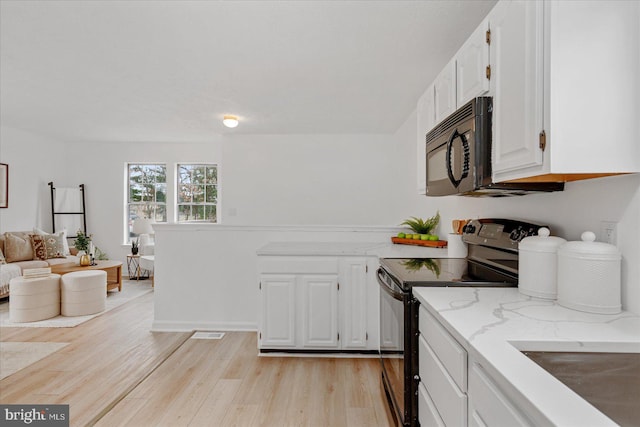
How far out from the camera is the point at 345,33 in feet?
6.94

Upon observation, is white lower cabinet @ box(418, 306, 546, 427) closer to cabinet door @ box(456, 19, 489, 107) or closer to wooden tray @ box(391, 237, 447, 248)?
cabinet door @ box(456, 19, 489, 107)

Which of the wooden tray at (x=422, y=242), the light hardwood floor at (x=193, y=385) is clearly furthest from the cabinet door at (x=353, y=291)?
the wooden tray at (x=422, y=242)

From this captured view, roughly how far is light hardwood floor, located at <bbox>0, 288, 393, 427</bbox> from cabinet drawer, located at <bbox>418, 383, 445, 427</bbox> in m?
0.55

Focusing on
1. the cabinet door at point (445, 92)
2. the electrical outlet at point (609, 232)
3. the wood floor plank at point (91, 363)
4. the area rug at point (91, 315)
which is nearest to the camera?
the electrical outlet at point (609, 232)

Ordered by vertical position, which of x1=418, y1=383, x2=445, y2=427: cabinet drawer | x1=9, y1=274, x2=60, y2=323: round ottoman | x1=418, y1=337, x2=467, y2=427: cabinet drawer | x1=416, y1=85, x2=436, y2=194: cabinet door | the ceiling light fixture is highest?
the ceiling light fixture

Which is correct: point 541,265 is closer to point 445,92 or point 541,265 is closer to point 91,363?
point 445,92

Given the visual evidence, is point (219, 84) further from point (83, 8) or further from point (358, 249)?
point (358, 249)

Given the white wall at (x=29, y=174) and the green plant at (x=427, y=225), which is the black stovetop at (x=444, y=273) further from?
the white wall at (x=29, y=174)

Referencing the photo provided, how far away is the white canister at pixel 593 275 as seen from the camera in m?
1.12

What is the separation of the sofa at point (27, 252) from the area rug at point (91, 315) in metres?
0.43

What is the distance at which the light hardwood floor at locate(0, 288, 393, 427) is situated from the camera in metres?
2.00

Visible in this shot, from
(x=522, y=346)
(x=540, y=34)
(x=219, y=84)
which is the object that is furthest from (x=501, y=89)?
(x=219, y=84)

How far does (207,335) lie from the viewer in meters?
3.29

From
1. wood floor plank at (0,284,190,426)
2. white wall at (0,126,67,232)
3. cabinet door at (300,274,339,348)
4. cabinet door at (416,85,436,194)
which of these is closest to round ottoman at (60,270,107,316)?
wood floor plank at (0,284,190,426)
